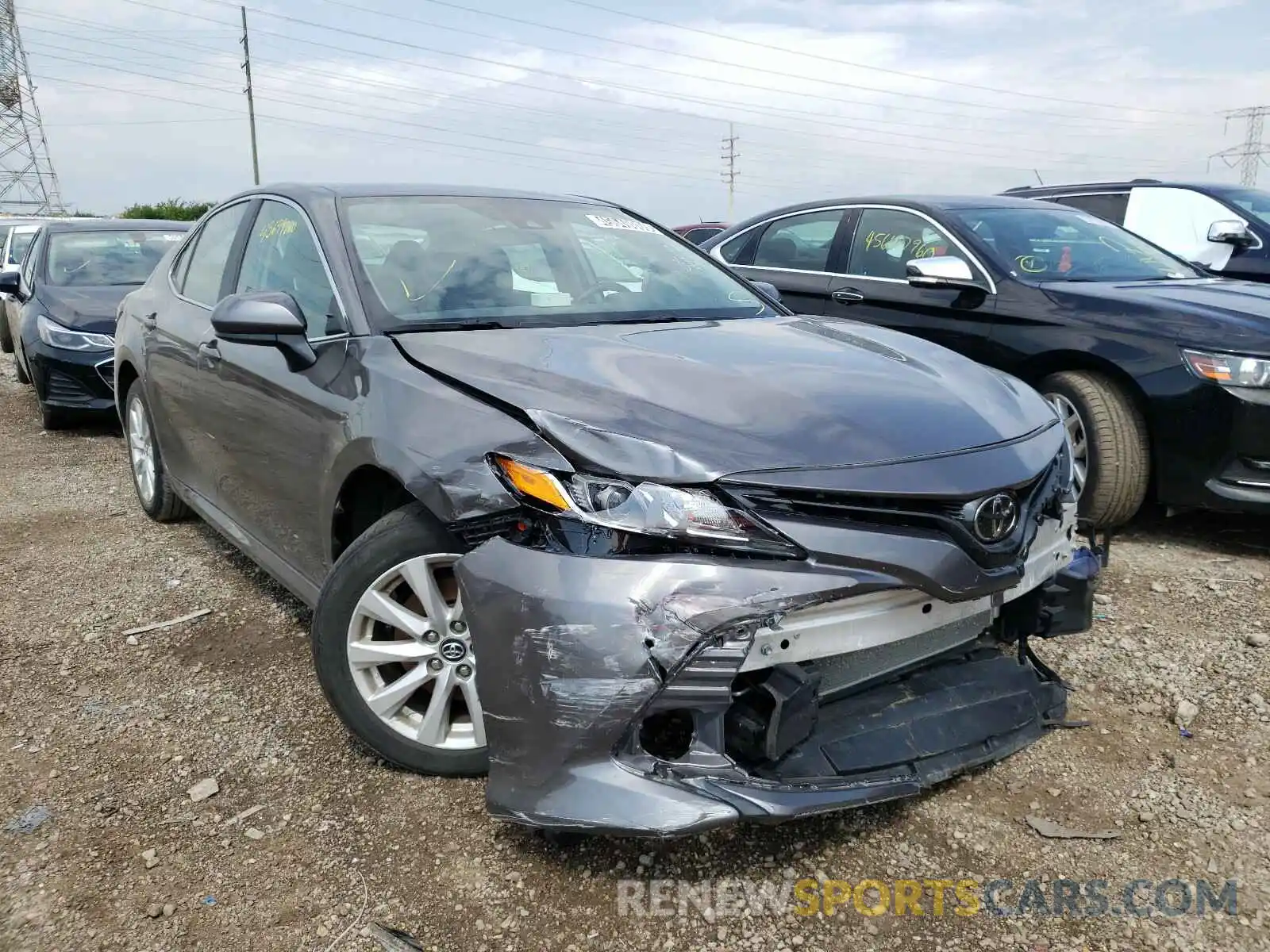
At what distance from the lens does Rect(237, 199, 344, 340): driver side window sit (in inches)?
115

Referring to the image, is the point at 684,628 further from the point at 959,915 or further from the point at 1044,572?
the point at 1044,572

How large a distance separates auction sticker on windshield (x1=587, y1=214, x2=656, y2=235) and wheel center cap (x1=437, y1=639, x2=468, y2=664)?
1780 mm

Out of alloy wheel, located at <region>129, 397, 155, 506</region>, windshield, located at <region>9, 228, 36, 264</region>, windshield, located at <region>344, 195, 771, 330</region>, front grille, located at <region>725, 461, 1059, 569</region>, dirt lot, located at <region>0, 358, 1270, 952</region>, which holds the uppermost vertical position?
windshield, located at <region>344, 195, 771, 330</region>

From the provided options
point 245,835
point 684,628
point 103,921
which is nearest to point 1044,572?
point 684,628

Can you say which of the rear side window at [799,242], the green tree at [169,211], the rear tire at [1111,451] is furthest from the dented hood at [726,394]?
the green tree at [169,211]

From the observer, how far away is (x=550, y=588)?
1977 millimetres

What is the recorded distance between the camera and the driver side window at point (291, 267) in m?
2.91

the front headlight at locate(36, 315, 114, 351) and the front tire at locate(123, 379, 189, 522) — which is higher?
the front headlight at locate(36, 315, 114, 351)

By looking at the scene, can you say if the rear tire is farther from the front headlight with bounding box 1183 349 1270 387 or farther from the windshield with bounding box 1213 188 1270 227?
the windshield with bounding box 1213 188 1270 227

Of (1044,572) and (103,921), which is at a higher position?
(1044,572)

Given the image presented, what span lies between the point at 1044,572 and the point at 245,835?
200cm

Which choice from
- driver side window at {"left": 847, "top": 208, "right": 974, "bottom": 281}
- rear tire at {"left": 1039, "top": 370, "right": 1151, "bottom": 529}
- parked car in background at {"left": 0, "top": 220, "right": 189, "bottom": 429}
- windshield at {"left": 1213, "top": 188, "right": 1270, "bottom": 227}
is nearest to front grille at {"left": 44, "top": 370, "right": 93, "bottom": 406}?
parked car in background at {"left": 0, "top": 220, "right": 189, "bottom": 429}

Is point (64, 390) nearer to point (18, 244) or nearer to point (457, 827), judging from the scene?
point (457, 827)

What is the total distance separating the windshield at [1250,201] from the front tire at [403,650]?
7411 mm
